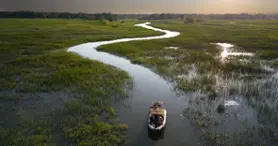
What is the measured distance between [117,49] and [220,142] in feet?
116

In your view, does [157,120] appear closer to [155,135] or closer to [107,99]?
[155,135]

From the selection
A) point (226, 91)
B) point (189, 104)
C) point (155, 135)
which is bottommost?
point (155, 135)

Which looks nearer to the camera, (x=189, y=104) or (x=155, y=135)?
(x=155, y=135)

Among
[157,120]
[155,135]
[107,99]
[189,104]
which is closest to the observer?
[155,135]

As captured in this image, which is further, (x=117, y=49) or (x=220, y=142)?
(x=117, y=49)

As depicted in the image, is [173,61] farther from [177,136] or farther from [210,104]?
[177,136]

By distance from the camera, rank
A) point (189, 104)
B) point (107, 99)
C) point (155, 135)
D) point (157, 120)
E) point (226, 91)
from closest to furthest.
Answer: point (155, 135) → point (157, 120) → point (189, 104) → point (107, 99) → point (226, 91)

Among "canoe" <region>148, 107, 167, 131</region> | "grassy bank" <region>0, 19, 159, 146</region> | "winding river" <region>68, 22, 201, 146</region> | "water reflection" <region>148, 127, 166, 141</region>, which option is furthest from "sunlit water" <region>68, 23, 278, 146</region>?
"grassy bank" <region>0, 19, 159, 146</region>

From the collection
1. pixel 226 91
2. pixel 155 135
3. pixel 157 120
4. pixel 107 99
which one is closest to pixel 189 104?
pixel 226 91

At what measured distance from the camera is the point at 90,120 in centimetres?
1514

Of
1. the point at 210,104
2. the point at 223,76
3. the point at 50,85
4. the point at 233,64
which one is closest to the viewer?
the point at 210,104

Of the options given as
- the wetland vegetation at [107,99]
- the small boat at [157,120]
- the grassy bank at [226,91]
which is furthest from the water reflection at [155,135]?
the grassy bank at [226,91]

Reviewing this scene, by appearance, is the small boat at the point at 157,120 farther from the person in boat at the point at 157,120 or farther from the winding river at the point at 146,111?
the winding river at the point at 146,111

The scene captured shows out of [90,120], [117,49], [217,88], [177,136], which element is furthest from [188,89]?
[117,49]
